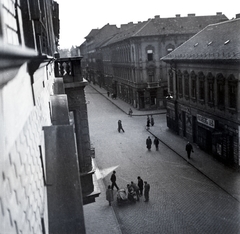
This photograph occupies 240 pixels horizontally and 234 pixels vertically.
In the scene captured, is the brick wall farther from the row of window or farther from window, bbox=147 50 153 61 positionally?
window, bbox=147 50 153 61

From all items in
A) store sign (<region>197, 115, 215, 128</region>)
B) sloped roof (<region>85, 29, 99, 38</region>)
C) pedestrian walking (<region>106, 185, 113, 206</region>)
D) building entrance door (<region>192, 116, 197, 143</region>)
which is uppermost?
sloped roof (<region>85, 29, 99, 38</region>)

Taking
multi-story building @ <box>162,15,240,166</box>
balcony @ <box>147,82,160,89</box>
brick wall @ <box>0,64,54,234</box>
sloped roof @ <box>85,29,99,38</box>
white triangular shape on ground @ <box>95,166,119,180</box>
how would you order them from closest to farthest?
brick wall @ <box>0,64,54,234</box> → multi-story building @ <box>162,15,240,166</box> → white triangular shape on ground @ <box>95,166,119,180</box> → balcony @ <box>147,82,160,89</box> → sloped roof @ <box>85,29,99,38</box>

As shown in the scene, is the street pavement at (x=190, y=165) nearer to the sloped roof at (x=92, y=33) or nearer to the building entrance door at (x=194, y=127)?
the building entrance door at (x=194, y=127)

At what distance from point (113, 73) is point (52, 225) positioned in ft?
172

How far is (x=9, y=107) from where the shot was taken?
74.1 inches

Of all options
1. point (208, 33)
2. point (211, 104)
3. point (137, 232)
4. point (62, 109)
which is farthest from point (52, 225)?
point (208, 33)

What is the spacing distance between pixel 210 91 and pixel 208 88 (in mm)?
302

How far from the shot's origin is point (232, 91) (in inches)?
712

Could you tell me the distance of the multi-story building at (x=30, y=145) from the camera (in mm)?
1626

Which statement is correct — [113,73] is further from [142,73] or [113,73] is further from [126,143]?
[126,143]

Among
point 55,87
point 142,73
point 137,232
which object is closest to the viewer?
point 55,87

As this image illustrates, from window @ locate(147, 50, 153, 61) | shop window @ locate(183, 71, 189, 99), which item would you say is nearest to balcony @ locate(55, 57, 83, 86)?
shop window @ locate(183, 71, 189, 99)

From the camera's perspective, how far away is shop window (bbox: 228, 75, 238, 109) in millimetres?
17609

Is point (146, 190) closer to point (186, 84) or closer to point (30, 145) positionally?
point (30, 145)
